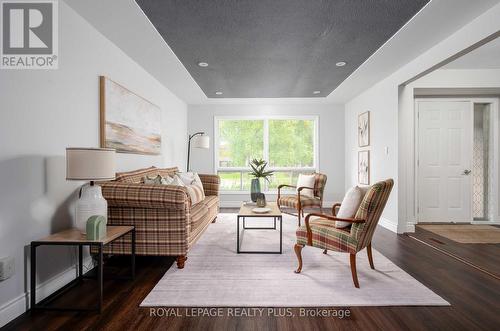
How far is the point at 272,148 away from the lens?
6133 millimetres

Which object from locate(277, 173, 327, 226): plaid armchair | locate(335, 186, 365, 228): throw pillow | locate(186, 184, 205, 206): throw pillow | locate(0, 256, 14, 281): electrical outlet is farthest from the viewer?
locate(277, 173, 327, 226): plaid armchair

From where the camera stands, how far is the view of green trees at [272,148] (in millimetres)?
6121

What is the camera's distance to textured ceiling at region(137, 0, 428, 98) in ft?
7.43

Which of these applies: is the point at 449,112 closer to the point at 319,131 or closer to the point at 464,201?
the point at 464,201

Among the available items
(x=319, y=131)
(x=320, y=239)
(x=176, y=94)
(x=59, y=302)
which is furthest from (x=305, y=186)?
(x=59, y=302)

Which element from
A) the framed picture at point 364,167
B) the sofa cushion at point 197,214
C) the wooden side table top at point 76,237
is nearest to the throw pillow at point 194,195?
the sofa cushion at point 197,214

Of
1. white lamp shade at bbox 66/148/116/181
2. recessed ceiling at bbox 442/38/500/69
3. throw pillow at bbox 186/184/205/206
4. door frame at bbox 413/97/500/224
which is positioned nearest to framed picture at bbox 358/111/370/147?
door frame at bbox 413/97/500/224

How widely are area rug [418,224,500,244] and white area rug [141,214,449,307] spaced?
174cm

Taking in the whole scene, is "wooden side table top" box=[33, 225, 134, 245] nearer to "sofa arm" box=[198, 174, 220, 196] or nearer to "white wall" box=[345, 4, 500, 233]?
"sofa arm" box=[198, 174, 220, 196]

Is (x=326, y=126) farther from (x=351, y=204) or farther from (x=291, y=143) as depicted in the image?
(x=351, y=204)

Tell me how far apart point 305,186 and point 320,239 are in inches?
94.7

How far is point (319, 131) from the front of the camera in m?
6.06

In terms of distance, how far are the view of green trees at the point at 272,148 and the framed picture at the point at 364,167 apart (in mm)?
1240

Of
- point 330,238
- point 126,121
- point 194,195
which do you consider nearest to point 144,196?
point 194,195
